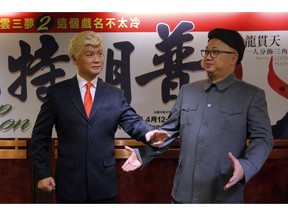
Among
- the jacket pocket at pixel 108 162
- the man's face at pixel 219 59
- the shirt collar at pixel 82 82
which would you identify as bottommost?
the jacket pocket at pixel 108 162

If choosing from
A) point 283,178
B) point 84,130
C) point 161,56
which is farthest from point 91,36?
point 283,178

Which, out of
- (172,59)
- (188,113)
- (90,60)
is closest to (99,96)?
(90,60)

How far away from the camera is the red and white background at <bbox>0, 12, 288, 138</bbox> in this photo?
2.86 metres

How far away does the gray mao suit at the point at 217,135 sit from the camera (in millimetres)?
2025

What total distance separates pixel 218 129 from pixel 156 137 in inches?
13.7

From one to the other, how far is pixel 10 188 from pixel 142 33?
1655 millimetres

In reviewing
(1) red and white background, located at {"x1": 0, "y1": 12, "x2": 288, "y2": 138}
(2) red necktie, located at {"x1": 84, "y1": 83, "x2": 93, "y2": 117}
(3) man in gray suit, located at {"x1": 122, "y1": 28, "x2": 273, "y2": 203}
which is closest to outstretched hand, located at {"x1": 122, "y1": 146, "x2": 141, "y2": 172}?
(3) man in gray suit, located at {"x1": 122, "y1": 28, "x2": 273, "y2": 203}

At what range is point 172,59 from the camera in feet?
9.50

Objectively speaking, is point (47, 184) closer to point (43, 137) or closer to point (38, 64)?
point (43, 137)

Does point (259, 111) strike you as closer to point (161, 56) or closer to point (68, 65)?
point (161, 56)

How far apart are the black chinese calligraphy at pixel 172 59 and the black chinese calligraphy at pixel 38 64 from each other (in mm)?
638

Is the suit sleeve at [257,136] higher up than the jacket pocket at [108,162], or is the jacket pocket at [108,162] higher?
the suit sleeve at [257,136]

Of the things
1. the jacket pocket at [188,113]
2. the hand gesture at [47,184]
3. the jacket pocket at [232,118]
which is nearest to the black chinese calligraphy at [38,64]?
the hand gesture at [47,184]

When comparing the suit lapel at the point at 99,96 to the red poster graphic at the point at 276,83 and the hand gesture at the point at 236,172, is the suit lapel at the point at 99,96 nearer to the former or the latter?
the hand gesture at the point at 236,172
